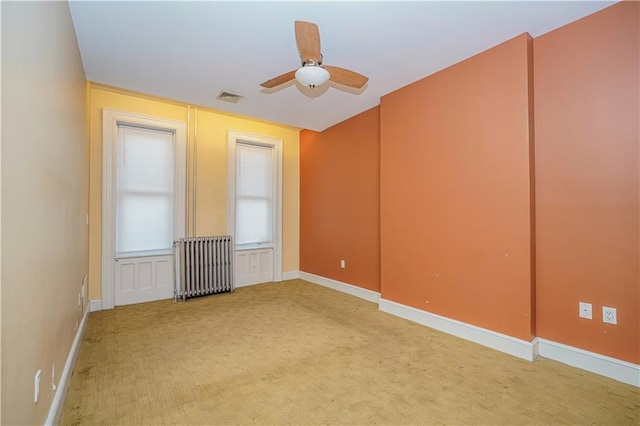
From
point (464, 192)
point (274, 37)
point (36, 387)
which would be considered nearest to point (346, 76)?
point (274, 37)

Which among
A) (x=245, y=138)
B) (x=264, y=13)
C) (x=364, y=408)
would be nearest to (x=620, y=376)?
(x=364, y=408)

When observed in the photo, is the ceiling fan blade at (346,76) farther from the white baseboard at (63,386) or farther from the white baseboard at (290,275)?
the white baseboard at (290,275)

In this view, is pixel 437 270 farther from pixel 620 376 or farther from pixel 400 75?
pixel 400 75

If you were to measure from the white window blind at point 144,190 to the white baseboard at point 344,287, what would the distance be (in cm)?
232

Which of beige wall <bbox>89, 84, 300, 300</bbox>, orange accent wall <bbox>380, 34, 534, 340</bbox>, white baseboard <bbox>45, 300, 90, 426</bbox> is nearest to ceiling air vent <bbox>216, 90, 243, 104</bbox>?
beige wall <bbox>89, 84, 300, 300</bbox>

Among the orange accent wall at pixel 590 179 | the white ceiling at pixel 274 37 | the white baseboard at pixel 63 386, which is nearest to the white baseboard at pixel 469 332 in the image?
the orange accent wall at pixel 590 179

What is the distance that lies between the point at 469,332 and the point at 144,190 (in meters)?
4.27

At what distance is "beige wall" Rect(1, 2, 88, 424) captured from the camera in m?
1.10

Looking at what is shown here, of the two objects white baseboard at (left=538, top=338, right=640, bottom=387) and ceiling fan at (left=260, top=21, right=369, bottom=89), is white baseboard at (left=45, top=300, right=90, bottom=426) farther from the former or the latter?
white baseboard at (left=538, top=338, right=640, bottom=387)

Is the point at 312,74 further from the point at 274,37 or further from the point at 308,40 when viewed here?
the point at 274,37

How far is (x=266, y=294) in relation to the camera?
4590 mm

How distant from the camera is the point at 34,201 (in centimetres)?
140

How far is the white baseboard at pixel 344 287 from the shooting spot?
4.21 metres

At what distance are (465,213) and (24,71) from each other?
10.2 ft
